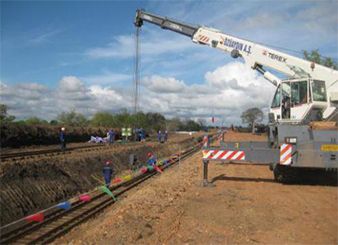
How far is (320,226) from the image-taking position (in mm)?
8172

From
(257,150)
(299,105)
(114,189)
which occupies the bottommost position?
(114,189)

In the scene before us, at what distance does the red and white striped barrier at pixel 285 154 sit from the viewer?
12.0 m

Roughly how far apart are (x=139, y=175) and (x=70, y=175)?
321 centimetres

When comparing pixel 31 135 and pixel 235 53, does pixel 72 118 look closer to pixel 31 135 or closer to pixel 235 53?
pixel 31 135

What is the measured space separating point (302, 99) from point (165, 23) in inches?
364

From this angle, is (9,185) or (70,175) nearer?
(9,185)

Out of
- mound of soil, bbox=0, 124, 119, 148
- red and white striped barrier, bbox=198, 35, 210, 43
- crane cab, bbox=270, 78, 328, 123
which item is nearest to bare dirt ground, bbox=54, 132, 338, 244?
crane cab, bbox=270, 78, 328, 123

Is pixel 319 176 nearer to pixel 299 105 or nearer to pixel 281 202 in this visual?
pixel 299 105

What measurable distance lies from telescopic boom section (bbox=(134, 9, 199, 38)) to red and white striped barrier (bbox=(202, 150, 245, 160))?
8.59m

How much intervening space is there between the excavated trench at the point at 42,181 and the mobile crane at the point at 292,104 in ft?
22.0

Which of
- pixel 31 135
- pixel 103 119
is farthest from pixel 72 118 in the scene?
pixel 31 135

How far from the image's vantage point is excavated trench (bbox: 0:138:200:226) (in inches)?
497

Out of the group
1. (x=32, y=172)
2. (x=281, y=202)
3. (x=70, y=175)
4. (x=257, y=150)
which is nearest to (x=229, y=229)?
(x=281, y=202)

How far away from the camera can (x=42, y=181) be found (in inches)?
601
